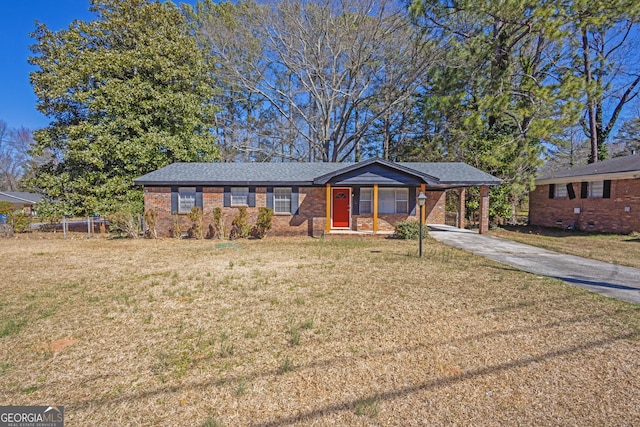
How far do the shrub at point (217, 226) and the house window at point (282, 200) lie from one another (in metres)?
2.45

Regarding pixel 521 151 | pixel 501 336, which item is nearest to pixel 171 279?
pixel 501 336

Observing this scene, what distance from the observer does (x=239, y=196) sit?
13578 mm

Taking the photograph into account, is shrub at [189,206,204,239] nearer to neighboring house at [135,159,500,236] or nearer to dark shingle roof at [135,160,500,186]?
neighboring house at [135,159,500,236]

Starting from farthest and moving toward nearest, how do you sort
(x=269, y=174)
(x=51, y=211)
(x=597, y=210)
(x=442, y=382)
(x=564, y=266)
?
(x=51, y=211) < (x=597, y=210) < (x=269, y=174) < (x=564, y=266) < (x=442, y=382)

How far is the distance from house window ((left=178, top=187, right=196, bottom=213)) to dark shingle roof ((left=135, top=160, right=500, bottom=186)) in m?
0.45

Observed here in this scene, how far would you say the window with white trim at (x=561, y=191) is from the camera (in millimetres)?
16133

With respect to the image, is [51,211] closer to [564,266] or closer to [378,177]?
[378,177]

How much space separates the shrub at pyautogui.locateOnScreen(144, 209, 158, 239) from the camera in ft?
42.5

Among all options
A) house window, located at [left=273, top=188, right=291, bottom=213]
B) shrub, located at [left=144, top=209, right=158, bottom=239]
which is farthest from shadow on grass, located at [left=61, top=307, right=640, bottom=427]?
shrub, located at [left=144, top=209, right=158, bottom=239]

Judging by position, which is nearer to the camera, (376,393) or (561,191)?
(376,393)

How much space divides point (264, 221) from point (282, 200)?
148 centimetres

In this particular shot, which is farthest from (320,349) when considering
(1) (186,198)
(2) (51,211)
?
(2) (51,211)

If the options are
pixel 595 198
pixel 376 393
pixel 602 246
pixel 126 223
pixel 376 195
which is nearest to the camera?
pixel 376 393

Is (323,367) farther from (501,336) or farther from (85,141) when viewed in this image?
(85,141)
